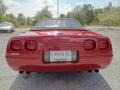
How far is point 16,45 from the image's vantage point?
4.33 metres

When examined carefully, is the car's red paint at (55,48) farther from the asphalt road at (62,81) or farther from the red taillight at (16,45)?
the asphalt road at (62,81)

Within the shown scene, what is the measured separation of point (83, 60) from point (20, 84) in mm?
1438

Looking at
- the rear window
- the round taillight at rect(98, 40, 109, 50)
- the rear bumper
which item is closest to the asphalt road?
the rear bumper

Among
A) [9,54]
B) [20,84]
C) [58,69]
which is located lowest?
[20,84]

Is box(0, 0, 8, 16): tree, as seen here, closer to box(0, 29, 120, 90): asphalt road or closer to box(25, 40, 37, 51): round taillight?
box(0, 29, 120, 90): asphalt road

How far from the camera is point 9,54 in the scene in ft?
14.2

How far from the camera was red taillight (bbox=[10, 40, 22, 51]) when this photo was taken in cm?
431

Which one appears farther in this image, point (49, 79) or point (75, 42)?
point (49, 79)

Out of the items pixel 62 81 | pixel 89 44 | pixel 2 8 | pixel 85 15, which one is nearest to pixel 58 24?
pixel 62 81

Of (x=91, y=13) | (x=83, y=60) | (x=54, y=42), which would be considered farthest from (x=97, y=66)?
(x=91, y=13)

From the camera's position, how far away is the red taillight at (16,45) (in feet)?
14.1

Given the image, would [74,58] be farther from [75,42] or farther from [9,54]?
[9,54]

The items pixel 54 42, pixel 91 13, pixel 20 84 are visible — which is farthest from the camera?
pixel 91 13

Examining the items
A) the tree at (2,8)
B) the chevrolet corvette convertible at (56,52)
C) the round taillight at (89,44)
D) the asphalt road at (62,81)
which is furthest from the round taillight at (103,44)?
the tree at (2,8)
